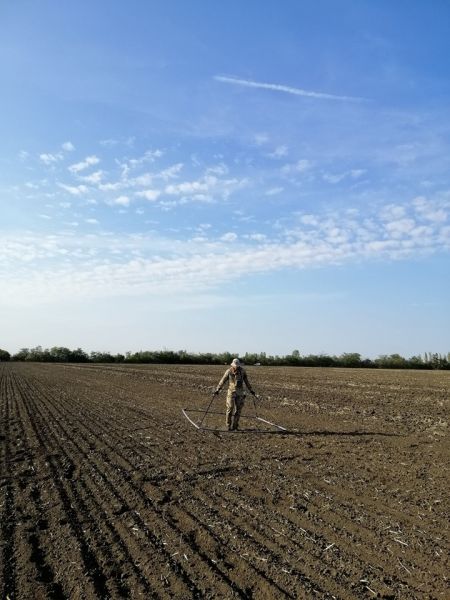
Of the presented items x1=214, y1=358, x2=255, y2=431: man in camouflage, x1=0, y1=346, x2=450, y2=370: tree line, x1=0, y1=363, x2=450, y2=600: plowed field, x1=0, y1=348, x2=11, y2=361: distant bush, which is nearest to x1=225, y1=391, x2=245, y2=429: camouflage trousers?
x1=214, y1=358, x2=255, y2=431: man in camouflage

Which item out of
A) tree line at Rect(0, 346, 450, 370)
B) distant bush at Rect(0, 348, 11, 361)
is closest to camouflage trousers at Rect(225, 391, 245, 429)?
tree line at Rect(0, 346, 450, 370)

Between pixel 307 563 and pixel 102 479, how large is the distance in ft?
14.6

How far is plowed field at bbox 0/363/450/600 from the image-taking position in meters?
4.88

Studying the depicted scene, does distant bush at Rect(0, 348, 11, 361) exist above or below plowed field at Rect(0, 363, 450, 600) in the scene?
above

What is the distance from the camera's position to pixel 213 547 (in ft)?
18.3

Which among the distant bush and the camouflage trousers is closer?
the camouflage trousers

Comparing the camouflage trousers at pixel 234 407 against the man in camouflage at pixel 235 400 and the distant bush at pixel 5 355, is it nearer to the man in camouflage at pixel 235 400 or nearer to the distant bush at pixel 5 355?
the man in camouflage at pixel 235 400

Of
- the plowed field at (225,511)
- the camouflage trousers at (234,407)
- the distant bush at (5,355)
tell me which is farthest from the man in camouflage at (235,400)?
the distant bush at (5,355)

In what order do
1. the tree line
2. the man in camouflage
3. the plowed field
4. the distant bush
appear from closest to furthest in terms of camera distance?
the plowed field
the man in camouflage
the tree line
the distant bush

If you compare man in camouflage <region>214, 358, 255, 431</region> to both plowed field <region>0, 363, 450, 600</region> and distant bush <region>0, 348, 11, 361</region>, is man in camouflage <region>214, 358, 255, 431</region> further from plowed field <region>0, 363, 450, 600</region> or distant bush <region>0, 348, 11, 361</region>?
distant bush <region>0, 348, 11, 361</region>

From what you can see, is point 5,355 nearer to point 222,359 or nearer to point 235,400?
point 222,359

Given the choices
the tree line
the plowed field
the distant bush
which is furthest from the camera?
the distant bush

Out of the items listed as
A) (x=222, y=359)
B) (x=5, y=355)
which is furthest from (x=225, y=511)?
(x=5, y=355)

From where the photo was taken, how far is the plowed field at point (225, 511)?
488cm
